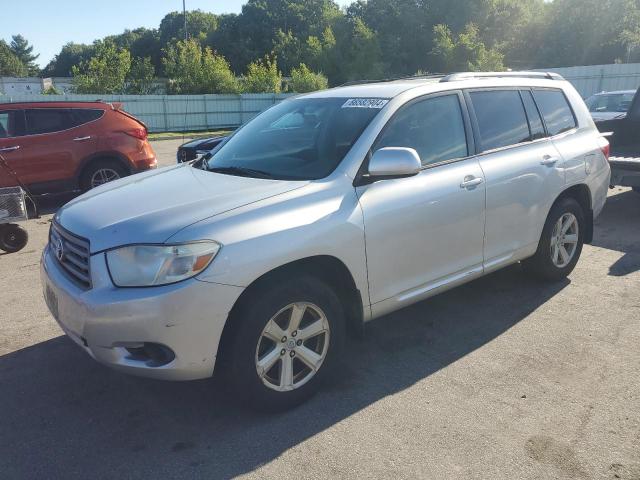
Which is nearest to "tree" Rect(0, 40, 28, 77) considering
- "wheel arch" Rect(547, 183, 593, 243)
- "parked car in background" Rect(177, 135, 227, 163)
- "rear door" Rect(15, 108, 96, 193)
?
"parked car in background" Rect(177, 135, 227, 163)

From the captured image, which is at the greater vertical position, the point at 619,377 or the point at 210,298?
the point at 210,298

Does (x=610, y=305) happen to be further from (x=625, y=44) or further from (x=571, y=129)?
(x=625, y=44)

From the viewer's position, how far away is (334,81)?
5678 centimetres

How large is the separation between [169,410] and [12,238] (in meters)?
4.40

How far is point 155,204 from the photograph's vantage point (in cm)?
320

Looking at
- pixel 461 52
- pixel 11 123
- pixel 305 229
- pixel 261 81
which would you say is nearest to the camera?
pixel 305 229

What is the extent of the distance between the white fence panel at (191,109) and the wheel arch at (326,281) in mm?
24503

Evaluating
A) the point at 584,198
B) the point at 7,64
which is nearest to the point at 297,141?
→ the point at 584,198

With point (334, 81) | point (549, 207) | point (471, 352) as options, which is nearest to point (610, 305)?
A: point (549, 207)

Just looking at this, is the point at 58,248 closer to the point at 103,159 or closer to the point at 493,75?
the point at 493,75

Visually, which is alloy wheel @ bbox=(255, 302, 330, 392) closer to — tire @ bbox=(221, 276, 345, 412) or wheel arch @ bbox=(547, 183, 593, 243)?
tire @ bbox=(221, 276, 345, 412)

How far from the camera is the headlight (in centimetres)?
274

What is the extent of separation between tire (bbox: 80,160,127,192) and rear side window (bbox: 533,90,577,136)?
665cm

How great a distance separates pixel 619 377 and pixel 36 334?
13.6 ft
